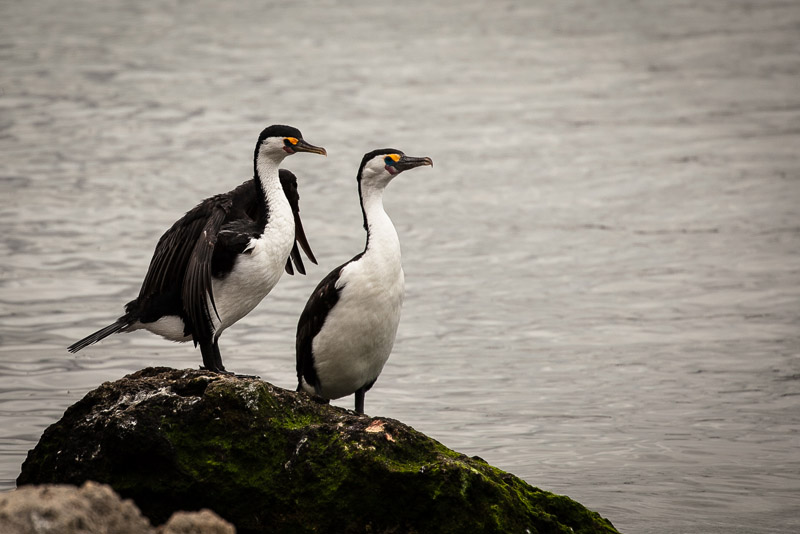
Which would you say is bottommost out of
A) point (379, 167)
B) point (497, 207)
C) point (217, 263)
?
point (497, 207)

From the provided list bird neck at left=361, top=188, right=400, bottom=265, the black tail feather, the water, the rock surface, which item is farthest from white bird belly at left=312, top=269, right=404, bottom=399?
the rock surface

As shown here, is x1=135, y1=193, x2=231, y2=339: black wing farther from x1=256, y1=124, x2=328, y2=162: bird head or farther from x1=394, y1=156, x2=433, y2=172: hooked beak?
x1=394, y1=156, x2=433, y2=172: hooked beak

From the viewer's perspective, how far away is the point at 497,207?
60.0ft

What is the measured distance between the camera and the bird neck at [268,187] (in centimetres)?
838

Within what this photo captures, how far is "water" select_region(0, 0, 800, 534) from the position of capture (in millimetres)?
10617

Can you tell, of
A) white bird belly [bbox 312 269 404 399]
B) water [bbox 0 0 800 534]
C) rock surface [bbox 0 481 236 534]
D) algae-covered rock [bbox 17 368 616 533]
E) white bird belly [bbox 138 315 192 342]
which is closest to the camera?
rock surface [bbox 0 481 236 534]

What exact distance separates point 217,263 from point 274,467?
2395 mm

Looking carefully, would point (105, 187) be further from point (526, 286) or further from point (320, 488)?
point (320, 488)

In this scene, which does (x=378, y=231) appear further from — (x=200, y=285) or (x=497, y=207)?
(x=497, y=207)

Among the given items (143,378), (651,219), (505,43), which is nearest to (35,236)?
(651,219)

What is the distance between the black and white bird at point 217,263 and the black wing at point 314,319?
1.11ft

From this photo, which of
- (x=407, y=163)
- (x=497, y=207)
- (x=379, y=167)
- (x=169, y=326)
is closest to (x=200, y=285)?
(x=169, y=326)

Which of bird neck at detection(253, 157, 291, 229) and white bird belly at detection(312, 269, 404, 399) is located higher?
bird neck at detection(253, 157, 291, 229)

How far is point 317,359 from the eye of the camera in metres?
8.37
